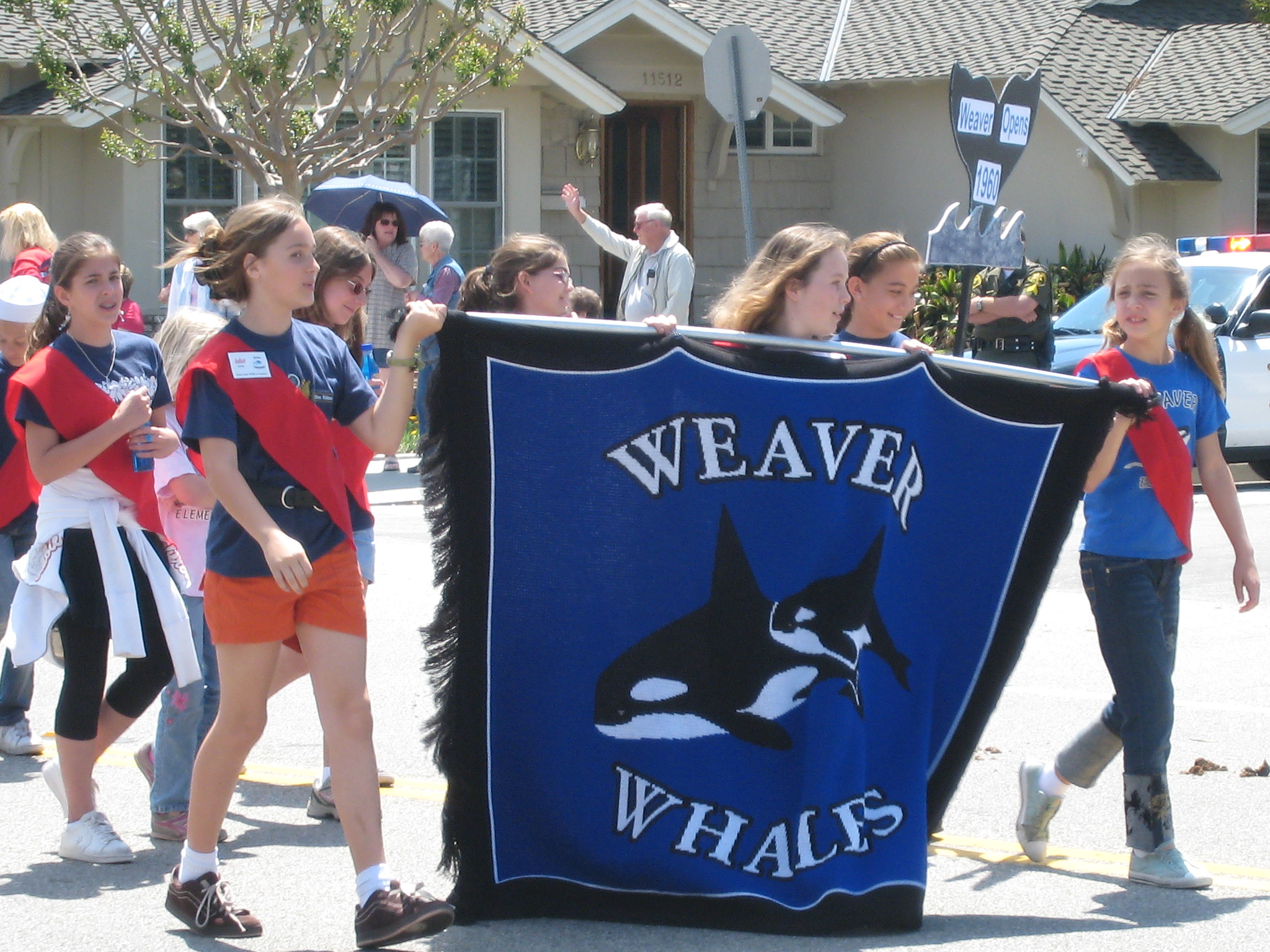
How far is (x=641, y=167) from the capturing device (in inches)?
846

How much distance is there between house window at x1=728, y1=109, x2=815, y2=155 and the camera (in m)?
22.4

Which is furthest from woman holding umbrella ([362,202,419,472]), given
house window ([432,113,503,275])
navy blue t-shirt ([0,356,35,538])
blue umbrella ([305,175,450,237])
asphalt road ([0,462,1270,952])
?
house window ([432,113,503,275])

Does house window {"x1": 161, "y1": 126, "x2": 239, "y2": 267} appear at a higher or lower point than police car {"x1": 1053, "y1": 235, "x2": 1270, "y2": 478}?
higher

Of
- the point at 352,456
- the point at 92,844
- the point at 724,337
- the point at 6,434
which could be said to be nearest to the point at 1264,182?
the point at 6,434

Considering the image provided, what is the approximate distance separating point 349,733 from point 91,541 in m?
1.39

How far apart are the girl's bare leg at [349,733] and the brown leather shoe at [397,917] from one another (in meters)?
0.10

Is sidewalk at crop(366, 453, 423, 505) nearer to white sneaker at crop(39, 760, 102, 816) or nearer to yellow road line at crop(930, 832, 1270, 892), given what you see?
white sneaker at crop(39, 760, 102, 816)

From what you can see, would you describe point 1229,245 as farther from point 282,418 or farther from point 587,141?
point 282,418

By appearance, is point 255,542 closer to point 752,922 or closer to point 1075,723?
point 752,922

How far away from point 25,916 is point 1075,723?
400cm

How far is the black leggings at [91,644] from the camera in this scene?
4.95 meters

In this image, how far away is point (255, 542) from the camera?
4.10m

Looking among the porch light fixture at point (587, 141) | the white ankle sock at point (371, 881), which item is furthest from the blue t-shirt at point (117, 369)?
the porch light fixture at point (587, 141)

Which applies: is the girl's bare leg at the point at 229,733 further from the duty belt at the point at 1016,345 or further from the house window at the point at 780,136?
the house window at the point at 780,136
